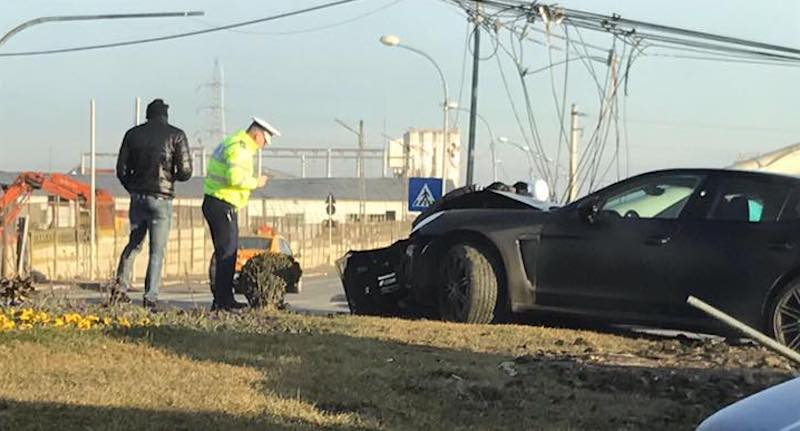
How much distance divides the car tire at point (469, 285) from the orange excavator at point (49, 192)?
1647cm

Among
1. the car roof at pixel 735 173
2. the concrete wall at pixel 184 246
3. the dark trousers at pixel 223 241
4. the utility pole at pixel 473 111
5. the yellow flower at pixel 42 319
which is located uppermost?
the utility pole at pixel 473 111

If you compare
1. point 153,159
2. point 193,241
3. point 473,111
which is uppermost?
point 473,111

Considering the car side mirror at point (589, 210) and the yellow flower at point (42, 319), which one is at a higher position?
the car side mirror at point (589, 210)

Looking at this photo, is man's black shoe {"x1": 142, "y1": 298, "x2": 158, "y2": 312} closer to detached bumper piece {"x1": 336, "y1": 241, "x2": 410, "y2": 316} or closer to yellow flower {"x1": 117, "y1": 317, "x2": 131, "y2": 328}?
yellow flower {"x1": 117, "y1": 317, "x2": 131, "y2": 328}

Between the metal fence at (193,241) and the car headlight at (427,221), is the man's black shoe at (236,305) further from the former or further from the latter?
the metal fence at (193,241)

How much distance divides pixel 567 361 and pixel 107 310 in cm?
330

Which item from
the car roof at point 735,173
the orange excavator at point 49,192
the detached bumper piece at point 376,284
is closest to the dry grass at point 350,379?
the car roof at point 735,173

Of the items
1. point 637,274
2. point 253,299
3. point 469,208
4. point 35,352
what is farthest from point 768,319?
point 35,352

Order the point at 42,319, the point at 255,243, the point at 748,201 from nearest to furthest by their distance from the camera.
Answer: the point at 42,319 → the point at 748,201 → the point at 255,243

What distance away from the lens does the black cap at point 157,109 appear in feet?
29.1

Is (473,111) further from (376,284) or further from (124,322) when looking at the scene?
(124,322)

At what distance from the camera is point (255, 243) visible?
28.6 metres

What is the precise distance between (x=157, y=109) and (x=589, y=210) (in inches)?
144

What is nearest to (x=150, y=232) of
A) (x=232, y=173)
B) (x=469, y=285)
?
(x=232, y=173)
